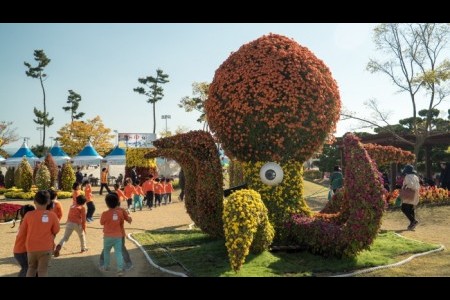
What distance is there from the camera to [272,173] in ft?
27.0

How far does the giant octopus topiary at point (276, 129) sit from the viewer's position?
816 cm

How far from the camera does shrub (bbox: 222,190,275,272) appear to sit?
643 centimetres

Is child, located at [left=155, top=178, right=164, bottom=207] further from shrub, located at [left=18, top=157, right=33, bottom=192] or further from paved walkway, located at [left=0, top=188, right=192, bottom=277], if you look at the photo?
shrub, located at [left=18, top=157, right=33, bottom=192]

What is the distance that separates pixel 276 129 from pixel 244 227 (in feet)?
7.63

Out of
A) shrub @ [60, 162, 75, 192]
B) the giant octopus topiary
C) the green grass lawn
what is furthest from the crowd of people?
shrub @ [60, 162, 75, 192]

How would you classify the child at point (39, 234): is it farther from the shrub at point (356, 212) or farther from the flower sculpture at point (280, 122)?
the shrub at point (356, 212)

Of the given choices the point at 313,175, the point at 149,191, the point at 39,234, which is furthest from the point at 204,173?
the point at 313,175

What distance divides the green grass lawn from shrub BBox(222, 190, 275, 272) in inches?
13.1

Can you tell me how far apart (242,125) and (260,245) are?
7.61 feet

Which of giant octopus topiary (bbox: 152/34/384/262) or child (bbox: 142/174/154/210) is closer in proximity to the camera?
giant octopus topiary (bbox: 152/34/384/262)

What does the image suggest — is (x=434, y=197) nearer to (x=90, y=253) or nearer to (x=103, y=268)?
(x=90, y=253)
